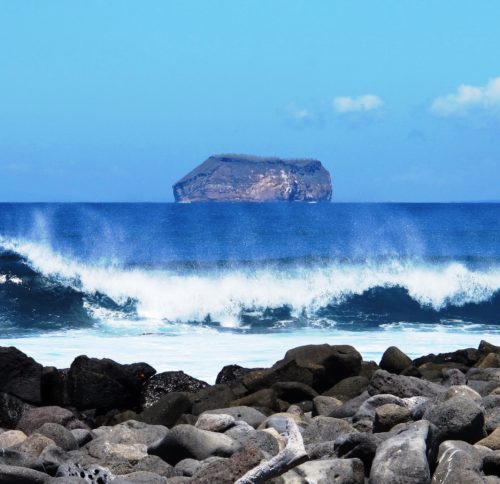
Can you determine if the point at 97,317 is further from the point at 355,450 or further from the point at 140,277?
the point at 355,450

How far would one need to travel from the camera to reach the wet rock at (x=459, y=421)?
553 cm

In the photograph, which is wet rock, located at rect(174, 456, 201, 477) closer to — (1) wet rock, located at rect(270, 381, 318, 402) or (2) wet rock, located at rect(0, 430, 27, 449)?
(2) wet rock, located at rect(0, 430, 27, 449)

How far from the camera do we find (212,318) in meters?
20.0

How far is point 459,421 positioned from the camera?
5.55 meters

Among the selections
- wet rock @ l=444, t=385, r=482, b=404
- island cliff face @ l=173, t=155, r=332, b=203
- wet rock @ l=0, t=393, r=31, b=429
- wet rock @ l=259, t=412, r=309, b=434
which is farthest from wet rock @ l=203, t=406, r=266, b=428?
island cliff face @ l=173, t=155, r=332, b=203

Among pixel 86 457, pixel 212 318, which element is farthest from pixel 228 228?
pixel 86 457

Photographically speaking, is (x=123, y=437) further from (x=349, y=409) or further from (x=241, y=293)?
(x=241, y=293)

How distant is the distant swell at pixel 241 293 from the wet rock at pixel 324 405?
10.1 m

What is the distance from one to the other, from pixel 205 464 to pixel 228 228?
159 feet

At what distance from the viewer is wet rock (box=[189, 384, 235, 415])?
329 inches

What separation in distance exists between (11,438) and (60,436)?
1.23 ft

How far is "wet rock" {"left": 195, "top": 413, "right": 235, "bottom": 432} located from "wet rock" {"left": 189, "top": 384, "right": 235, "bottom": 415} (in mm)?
1436

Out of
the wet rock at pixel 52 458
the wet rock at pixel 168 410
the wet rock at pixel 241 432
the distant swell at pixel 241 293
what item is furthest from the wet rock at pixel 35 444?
the distant swell at pixel 241 293

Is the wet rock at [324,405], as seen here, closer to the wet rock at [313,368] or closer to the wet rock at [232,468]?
the wet rock at [313,368]
